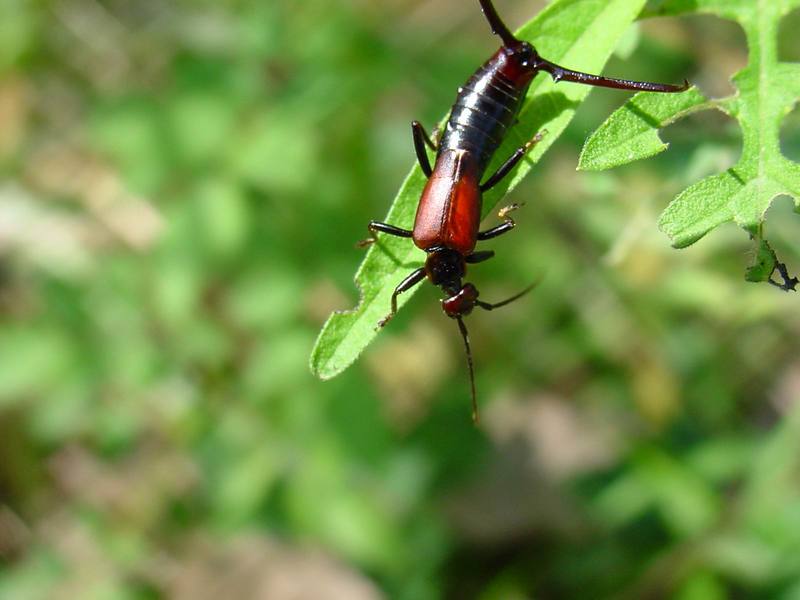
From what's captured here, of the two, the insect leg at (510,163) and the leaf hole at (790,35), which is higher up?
the leaf hole at (790,35)

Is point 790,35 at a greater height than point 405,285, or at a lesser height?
greater

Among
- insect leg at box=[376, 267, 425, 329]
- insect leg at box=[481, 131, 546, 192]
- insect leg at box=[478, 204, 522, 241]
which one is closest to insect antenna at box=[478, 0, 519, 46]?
insect leg at box=[481, 131, 546, 192]

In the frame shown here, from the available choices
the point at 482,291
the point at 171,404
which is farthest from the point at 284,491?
the point at 482,291

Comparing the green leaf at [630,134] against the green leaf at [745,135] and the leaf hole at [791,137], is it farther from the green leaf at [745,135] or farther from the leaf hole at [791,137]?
the leaf hole at [791,137]

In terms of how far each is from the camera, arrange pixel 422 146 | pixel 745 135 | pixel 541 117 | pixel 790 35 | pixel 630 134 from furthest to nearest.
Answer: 1. pixel 790 35
2. pixel 422 146
3. pixel 541 117
4. pixel 745 135
5. pixel 630 134

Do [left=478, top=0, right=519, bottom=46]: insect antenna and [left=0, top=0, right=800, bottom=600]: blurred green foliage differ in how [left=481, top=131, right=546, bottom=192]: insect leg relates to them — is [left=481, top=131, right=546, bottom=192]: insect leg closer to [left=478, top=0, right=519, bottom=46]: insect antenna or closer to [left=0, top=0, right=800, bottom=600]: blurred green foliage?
[left=478, top=0, right=519, bottom=46]: insect antenna

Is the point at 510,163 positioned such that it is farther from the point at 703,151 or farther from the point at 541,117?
the point at 703,151

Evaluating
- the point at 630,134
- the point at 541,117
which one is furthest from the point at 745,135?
the point at 541,117

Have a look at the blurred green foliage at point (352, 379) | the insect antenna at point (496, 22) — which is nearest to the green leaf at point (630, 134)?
the insect antenna at point (496, 22)
